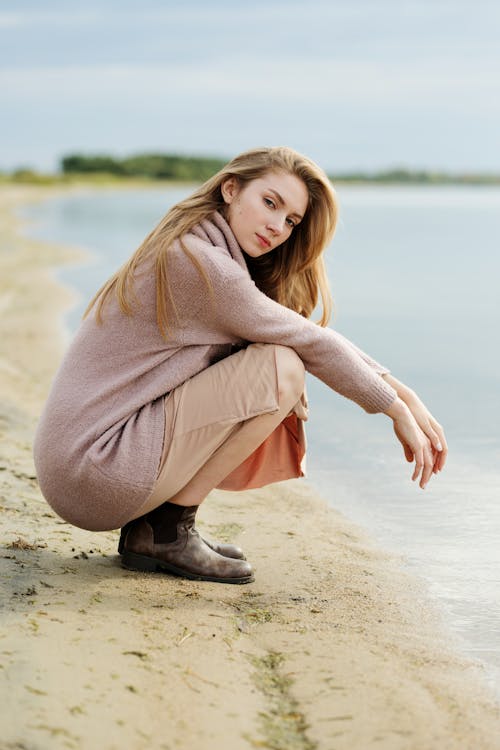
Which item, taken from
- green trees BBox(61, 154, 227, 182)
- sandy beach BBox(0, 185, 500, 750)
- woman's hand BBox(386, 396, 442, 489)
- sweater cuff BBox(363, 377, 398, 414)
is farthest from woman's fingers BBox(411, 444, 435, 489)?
green trees BBox(61, 154, 227, 182)

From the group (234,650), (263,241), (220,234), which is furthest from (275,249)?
(234,650)

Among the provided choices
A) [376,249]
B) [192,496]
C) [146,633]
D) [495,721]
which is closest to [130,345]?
[192,496]

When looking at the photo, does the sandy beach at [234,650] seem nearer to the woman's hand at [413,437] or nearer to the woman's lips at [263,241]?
the woman's hand at [413,437]

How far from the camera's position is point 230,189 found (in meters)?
2.93

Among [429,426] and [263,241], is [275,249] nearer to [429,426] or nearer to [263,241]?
[263,241]

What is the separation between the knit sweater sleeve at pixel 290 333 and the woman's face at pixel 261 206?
215 millimetres

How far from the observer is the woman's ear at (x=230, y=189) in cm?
292

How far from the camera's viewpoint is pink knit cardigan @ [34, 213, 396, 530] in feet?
8.74

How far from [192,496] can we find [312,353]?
0.52 meters

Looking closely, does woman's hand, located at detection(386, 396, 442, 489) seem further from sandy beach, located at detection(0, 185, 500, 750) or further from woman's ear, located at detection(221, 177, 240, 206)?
woman's ear, located at detection(221, 177, 240, 206)

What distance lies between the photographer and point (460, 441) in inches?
181

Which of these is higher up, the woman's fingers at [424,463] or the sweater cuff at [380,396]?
the sweater cuff at [380,396]

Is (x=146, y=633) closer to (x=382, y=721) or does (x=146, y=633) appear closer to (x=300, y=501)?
(x=382, y=721)

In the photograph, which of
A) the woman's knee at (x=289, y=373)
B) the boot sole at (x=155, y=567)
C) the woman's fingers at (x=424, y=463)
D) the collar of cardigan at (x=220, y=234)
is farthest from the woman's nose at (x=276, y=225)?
the boot sole at (x=155, y=567)
